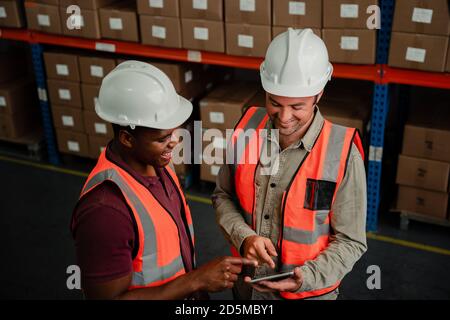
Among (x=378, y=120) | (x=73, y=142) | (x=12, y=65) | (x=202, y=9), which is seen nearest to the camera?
(x=378, y=120)

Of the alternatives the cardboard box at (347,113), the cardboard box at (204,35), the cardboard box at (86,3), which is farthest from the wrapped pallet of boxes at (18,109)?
the cardboard box at (347,113)

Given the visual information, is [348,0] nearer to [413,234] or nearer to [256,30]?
[256,30]

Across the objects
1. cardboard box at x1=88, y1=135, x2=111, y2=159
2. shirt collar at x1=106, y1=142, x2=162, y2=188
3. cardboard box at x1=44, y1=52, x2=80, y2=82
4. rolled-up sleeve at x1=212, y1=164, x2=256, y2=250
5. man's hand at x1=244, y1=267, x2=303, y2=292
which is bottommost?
cardboard box at x1=88, y1=135, x2=111, y2=159

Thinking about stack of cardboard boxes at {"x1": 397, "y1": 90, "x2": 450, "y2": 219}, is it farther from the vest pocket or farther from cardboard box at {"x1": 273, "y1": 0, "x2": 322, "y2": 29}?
the vest pocket

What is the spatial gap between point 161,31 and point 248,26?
34.6 inches

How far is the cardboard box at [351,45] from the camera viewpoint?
4.02 meters

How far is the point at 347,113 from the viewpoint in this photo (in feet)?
14.7

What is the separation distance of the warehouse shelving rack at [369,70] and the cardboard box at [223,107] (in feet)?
1.22

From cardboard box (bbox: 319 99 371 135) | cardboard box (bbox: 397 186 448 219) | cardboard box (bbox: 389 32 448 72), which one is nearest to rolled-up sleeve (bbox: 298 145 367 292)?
cardboard box (bbox: 389 32 448 72)

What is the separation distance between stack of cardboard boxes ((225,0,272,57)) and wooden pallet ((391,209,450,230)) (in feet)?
6.38

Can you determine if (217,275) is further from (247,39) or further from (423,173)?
(423,173)

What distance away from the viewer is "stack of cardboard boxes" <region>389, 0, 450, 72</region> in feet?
12.3

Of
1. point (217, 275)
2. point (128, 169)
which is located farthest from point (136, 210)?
point (217, 275)

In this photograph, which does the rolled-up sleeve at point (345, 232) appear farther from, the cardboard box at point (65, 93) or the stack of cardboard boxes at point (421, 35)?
the cardboard box at point (65, 93)
